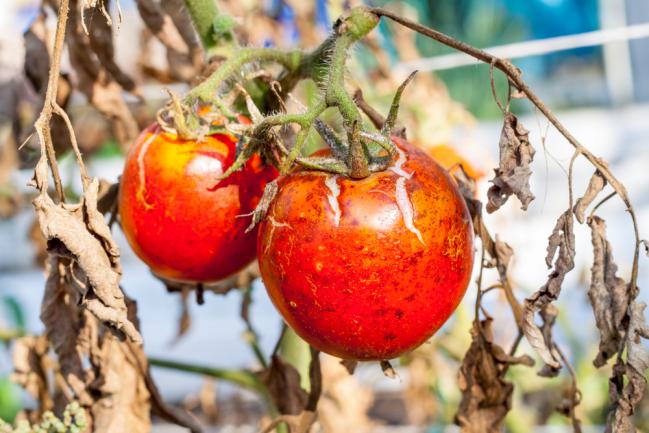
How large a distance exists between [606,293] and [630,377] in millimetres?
78

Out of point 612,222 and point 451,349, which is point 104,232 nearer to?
point 451,349

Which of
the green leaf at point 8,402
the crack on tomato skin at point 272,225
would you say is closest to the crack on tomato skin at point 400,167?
the crack on tomato skin at point 272,225

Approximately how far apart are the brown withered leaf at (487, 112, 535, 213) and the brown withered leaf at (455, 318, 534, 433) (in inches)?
8.6

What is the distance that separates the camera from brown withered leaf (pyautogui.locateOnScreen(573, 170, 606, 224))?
75cm

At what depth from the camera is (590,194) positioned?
2.49ft

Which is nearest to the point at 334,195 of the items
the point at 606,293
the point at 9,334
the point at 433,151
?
the point at 606,293

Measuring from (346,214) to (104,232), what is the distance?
20 cm

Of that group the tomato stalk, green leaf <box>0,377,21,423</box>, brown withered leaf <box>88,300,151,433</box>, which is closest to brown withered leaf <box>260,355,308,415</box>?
brown withered leaf <box>88,300,151,433</box>

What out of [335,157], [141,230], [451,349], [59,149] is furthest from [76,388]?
[451,349]

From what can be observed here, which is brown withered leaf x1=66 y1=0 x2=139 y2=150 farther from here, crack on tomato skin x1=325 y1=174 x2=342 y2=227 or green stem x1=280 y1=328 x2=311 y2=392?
crack on tomato skin x1=325 y1=174 x2=342 y2=227

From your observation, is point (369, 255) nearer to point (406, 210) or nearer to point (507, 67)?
point (406, 210)

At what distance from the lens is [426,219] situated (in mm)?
706

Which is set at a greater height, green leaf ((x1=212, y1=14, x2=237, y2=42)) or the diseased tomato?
green leaf ((x1=212, y1=14, x2=237, y2=42))

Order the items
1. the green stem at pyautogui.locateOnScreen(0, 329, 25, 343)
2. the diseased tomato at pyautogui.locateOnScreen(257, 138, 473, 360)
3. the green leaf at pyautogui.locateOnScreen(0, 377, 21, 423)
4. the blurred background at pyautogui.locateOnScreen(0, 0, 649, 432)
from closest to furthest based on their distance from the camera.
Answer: the diseased tomato at pyautogui.locateOnScreen(257, 138, 473, 360) → the green stem at pyautogui.locateOnScreen(0, 329, 25, 343) → the blurred background at pyautogui.locateOnScreen(0, 0, 649, 432) → the green leaf at pyautogui.locateOnScreen(0, 377, 21, 423)
